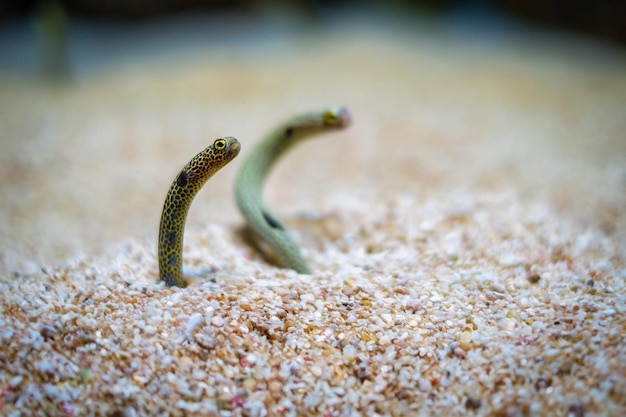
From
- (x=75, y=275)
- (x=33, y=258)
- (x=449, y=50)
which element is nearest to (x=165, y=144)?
(x=33, y=258)

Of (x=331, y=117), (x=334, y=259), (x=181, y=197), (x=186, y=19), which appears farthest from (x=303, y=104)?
(x=186, y=19)

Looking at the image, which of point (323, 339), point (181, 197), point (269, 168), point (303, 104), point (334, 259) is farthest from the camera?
point (303, 104)

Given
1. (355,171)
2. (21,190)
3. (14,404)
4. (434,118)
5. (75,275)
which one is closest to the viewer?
(14,404)

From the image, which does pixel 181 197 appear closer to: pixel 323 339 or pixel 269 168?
pixel 323 339

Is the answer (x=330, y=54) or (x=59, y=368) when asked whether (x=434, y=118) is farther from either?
A: (x=59, y=368)

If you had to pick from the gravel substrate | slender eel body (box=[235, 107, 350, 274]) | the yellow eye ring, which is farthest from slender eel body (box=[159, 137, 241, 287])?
slender eel body (box=[235, 107, 350, 274])

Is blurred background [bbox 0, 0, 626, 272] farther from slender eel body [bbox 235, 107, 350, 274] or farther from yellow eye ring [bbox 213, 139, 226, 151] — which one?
yellow eye ring [bbox 213, 139, 226, 151]
